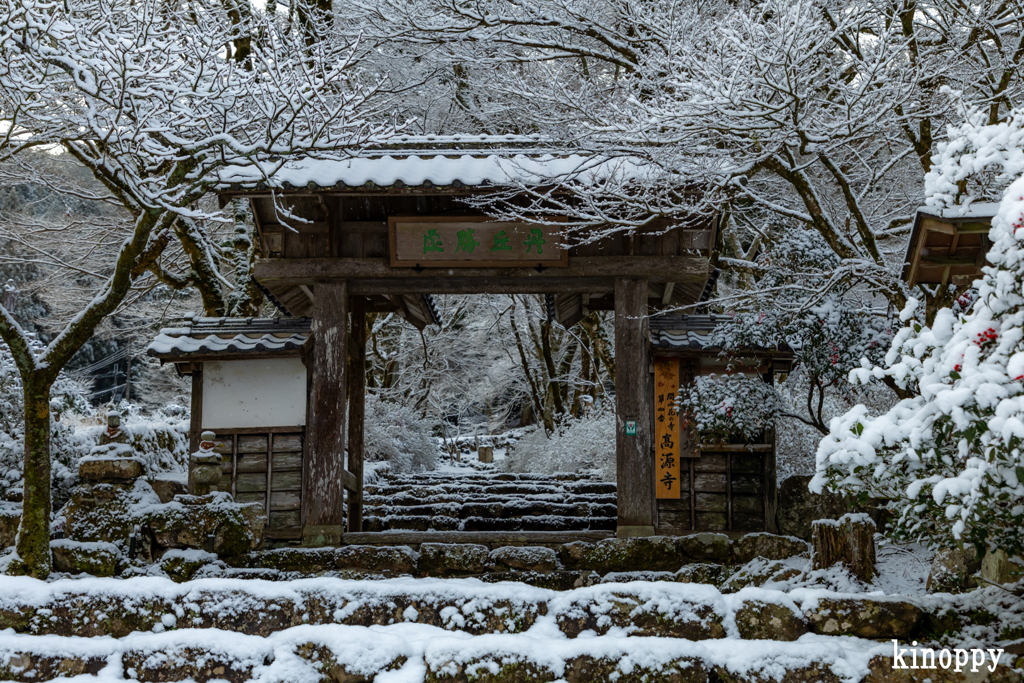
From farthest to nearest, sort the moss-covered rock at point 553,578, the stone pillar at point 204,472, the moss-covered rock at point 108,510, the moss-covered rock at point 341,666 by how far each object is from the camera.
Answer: the stone pillar at point 204,472 < the moss-covered rock at point 553,578 < the moss-covered rock at point 108,510 < the moss-covered rock at point 341,666

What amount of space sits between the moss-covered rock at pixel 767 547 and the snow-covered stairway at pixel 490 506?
3.04 metres

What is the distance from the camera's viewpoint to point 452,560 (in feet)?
25.4

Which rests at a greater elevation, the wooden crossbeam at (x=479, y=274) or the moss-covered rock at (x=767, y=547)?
the wooden crossbeam at (x=479, y=274)

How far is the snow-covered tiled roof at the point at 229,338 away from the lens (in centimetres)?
851

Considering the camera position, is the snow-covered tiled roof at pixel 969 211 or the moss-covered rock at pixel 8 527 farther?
the moss-covered rock at pixel 8 527

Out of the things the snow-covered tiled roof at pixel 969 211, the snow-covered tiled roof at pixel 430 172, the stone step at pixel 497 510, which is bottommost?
the stone step at pixel 497 510

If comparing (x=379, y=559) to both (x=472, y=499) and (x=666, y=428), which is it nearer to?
(x=666, y=428)

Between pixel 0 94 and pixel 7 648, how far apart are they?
4.31m

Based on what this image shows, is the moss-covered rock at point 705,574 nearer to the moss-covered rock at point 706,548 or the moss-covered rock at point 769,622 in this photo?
the moss-covered rock at point 706,548

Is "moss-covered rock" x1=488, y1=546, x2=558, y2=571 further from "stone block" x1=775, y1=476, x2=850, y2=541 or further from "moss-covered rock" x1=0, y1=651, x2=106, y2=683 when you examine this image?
"moss-covered rock" x1=0, y1=651, x2=106, y2=683

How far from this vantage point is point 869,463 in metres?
4.14

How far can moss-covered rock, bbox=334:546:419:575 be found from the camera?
7652 mm

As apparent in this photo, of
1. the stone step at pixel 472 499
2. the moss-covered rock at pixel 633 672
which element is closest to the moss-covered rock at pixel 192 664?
the moss-covered rock at pixel 633 672

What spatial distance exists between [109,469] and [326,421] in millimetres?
2082
